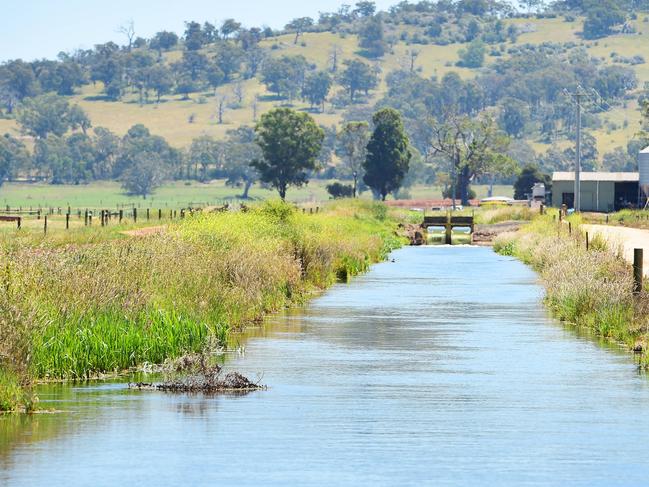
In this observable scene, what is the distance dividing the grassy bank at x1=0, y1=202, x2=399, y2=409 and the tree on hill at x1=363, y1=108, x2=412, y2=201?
120m

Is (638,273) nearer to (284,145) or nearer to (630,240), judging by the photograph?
(630,240)

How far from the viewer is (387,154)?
174 metres

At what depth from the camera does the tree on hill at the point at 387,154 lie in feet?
569

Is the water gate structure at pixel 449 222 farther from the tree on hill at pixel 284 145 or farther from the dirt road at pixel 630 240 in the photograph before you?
the tree on hill at pixel 284 145

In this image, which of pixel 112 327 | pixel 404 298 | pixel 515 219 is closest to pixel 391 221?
pixel 515 219

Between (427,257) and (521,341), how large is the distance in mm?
47971

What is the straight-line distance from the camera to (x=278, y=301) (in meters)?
44.3

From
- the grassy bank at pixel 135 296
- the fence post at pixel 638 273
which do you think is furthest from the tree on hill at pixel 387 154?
the fence post at pixel 638 273

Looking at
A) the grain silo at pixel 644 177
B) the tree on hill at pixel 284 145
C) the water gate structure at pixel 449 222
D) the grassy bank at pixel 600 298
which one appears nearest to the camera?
the grassy bank at pixel 600 298

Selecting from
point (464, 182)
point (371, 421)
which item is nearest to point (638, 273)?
point (371, 421)

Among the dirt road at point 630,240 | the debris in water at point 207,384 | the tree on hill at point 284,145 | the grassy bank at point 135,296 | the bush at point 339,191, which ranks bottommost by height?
the bush at point 339,191

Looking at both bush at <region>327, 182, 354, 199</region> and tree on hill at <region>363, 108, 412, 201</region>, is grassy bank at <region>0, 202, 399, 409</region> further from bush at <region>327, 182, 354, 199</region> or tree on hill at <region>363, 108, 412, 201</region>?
bush at <region>327, 182, 354, 199</region>

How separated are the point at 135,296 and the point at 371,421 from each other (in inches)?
371

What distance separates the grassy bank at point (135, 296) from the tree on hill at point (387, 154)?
120368 millimetres
